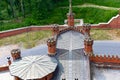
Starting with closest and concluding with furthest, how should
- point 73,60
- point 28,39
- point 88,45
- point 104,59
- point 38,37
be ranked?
point 73,60 < point 88,45 < point 104,59 < point 28,39 < point 38,37

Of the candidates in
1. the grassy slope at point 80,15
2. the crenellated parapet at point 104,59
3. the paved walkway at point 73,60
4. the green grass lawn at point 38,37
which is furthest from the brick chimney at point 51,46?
the grassy slope at point 80,15

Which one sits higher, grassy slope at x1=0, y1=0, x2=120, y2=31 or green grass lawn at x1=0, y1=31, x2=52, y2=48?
grassy slope at x1=0, y1=0, x2=120, y2=31

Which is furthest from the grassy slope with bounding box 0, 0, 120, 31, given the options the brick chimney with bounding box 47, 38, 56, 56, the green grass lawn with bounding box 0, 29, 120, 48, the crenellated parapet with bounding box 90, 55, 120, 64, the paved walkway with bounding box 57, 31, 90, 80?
the brick chimney with bounding box 47, 38, 56, 56

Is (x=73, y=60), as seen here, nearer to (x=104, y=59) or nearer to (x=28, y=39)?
(x=104, y=59)

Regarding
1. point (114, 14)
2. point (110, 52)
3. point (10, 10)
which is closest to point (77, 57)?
point (110, 52)

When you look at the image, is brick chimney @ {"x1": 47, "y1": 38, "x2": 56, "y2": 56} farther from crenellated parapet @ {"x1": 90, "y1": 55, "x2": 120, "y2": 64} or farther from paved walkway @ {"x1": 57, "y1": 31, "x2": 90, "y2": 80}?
crenellated parapet @ {"x1": 90, "y1": 55, "x2": 120, "y2": 64}

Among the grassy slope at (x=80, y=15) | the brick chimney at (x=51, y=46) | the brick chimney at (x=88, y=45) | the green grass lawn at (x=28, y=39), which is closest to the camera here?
the brick chimney at (x=88, y=45)

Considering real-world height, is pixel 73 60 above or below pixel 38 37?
above

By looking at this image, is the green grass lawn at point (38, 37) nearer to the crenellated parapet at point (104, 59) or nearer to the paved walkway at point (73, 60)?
the paved walkway at point (73, 60)

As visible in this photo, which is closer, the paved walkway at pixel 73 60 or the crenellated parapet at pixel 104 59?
the paved walkway at pixel 73 60

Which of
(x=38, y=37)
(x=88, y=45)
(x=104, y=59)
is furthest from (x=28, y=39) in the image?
(x=104, y=59)
